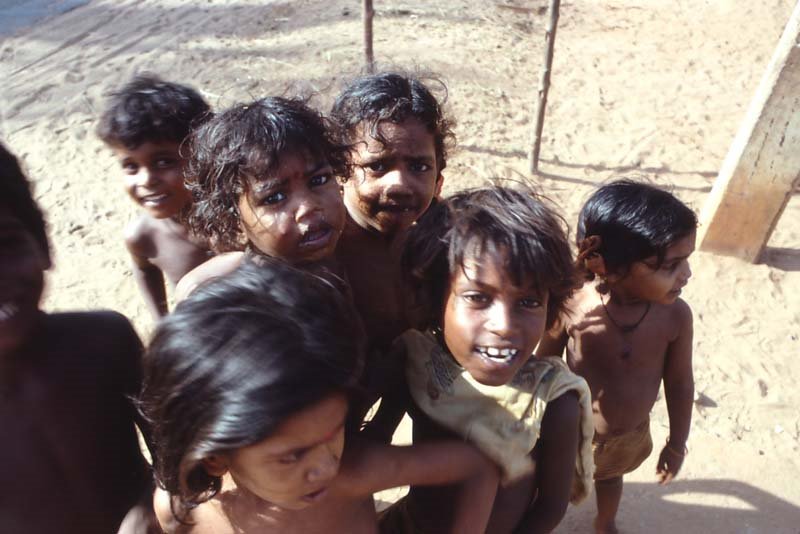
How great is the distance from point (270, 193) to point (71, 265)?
10.5 feet

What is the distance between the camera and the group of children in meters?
1.06

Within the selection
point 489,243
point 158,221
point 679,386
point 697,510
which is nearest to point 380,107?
point 489,243

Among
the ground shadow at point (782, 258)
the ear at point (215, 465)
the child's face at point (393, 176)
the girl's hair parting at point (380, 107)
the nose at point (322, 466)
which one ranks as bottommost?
the ground shadow at point (782, 258)

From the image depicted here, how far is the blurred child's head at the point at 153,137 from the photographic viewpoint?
6.52ft

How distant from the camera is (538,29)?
23.3ft

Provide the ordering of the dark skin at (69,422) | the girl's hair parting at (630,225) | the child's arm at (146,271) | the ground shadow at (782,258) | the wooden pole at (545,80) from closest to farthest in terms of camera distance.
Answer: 1. the dark skin at (69,422)
2. the girl's hair parting at (630,225)
3. the child's arm at (146,271)
4. the ground shadow at (782,258)
5. the wooden pole at (545,80)

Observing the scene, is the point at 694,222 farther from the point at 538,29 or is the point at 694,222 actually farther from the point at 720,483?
the point at 538,29

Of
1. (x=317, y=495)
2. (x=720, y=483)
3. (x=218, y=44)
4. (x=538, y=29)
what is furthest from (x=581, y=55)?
(x=317, y=495)

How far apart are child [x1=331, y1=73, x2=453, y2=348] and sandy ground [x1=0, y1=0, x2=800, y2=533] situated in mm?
952

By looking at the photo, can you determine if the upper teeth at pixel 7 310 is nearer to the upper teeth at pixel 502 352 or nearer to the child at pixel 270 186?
the child at pixel 270 186

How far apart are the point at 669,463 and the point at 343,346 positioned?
1.49m

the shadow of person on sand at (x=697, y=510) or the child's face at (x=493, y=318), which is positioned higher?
the child's face at (x=493, y=318)

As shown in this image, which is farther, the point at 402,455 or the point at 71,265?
the point at 71,265

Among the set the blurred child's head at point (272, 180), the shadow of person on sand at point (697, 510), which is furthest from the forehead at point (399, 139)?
the shadow of person on sand at point (697, 510)
